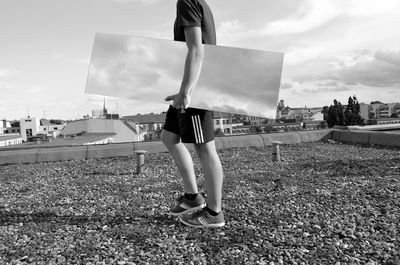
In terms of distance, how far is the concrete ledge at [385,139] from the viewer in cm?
779

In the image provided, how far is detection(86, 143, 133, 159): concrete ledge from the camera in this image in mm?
7488

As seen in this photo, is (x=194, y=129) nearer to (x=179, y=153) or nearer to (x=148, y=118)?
(x=179, y=153)

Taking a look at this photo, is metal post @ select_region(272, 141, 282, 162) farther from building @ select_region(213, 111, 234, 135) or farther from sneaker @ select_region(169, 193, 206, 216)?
sneaker @ select_region(169, 193, 206, 216)

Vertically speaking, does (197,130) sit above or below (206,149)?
above

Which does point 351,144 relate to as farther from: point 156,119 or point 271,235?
point 156,119

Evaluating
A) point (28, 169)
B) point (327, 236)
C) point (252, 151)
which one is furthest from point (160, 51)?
point (252, 151)

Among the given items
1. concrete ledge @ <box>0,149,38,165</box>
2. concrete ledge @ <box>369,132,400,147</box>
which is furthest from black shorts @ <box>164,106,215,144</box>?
concrete ledge @ <box>369,132,400,147</box>

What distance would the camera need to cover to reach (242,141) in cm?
848

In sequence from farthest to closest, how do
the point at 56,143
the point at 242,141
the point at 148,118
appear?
the point at 148,118, the point at 56,143, the point at 242,141

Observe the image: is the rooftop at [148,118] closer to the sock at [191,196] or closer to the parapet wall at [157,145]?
the parapet wall at [157,145]

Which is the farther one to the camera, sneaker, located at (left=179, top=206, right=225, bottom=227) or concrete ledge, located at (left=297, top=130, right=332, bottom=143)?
concrete ledge, located at (left=297, top=130, right=332, bottom=143)

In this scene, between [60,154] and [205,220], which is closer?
[205,220]

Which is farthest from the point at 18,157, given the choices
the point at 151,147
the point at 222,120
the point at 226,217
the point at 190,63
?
the point at 222,120

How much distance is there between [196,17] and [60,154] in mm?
5627
